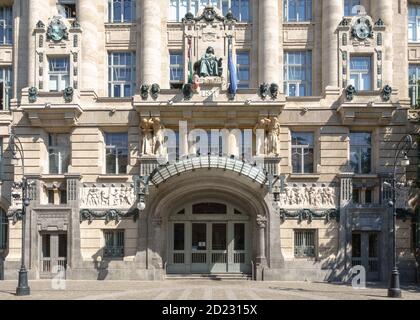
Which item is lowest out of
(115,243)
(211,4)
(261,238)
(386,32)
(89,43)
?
(115,243)

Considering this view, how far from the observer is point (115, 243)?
37.6 metres

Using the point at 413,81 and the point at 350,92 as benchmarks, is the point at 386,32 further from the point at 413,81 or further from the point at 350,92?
the point at 350,92

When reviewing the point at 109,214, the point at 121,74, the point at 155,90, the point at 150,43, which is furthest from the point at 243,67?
the point at 109,214

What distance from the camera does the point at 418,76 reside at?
3975cm

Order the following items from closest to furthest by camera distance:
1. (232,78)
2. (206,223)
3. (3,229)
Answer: (232,78) < (206,223) < (3,229)

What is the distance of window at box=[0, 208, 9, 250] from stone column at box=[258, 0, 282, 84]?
18272mm

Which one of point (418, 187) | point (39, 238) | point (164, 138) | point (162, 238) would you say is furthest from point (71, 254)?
point (418, 187)

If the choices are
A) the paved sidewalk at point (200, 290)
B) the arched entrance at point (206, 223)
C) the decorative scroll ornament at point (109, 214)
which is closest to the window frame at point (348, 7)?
the arched entrance at point (206, 223)

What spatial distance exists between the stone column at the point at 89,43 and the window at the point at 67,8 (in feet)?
3.92

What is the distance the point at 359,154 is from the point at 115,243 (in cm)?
1572

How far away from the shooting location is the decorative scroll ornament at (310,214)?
3691 cm

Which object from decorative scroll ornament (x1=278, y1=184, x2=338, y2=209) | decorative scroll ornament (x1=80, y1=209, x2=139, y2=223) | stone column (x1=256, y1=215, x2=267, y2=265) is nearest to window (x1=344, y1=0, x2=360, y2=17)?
decorative scroll ornament (x1=278, y1=184, x2=338, y2=209)

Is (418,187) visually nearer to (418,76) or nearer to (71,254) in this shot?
(418,76)

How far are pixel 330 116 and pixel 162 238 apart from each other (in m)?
12.5
